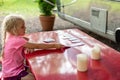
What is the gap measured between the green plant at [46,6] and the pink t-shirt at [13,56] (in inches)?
128

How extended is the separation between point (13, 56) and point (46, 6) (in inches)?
131

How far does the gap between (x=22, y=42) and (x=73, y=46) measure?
461 mm

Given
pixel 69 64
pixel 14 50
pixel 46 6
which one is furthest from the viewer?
pixel 46 6

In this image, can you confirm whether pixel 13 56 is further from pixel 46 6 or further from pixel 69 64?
pixel 46 6

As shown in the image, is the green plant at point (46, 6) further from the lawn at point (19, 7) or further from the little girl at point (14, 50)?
the little girl at point (14, 50)

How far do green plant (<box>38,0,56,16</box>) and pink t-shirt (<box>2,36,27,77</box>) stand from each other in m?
3.24

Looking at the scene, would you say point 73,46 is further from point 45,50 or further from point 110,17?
point 110,17

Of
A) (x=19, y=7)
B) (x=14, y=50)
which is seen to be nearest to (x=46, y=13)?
(x=19, y=7)

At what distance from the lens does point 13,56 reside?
176 cm

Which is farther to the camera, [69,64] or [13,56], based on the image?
[13,56]

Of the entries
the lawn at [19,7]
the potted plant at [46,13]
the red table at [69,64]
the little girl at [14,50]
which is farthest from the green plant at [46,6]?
the little girl at [14,50]

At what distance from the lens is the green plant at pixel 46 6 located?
498 centimetres

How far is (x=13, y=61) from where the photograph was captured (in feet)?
5.79

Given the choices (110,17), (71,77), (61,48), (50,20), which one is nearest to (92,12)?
(110,17)
